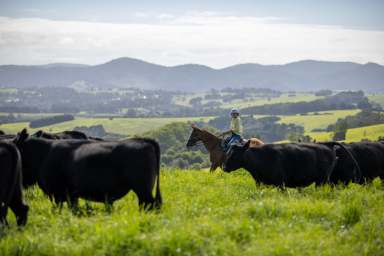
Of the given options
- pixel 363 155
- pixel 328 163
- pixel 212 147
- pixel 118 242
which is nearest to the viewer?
pixel 118 242

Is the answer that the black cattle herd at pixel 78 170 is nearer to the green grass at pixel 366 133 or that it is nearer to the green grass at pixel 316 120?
the green grass at pixel 366 133

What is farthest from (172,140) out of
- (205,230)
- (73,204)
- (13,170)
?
(205,230)

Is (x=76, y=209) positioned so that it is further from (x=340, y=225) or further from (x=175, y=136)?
(x=175, y=136)

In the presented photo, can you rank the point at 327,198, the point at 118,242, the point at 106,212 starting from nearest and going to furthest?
1. the point at 118,242
2. the point at 106,212
3. the point at 327,198

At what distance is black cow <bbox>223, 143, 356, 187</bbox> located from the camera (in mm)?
17156

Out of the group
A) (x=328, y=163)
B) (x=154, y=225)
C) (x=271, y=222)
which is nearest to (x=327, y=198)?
(x=328, y=163)

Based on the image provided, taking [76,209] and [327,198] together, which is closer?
[76,209]

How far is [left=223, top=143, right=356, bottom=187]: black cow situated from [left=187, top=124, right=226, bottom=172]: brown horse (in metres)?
8.23

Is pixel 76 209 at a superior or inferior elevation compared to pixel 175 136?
superior

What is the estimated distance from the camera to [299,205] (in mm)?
12578

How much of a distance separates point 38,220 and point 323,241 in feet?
19.8

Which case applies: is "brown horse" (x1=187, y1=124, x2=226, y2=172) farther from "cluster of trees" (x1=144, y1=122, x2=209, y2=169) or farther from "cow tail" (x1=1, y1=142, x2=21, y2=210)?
"cluster of trees" (x1=144, y1=122, x2=209, y2=169)

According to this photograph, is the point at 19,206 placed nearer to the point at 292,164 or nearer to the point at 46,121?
the point at 292,164

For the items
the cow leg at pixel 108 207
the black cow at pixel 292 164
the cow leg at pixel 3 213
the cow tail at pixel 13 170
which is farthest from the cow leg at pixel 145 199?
the black cow at pixel 292 164
